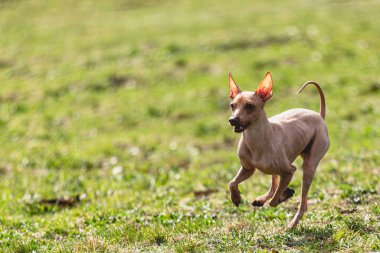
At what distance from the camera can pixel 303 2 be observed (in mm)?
39812

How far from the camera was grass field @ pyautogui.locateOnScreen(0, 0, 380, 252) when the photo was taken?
27.8ft

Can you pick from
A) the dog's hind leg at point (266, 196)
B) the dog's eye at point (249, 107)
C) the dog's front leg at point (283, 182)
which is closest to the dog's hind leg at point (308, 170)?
the dog's hind leg at point (266, 196)

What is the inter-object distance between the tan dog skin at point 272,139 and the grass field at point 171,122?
77cm

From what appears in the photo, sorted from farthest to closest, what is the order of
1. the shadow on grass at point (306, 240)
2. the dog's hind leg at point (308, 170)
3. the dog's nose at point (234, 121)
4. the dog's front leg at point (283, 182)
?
the dog's hind leg at point (308, 170) < the dog's front leg at point (283, 182) < the shadow on grass at point (306, 240) < the dog's nose at point (234, 121)

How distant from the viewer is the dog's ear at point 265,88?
716 centimetres

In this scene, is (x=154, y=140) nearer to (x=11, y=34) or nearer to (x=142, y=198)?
(x=142, y=198)

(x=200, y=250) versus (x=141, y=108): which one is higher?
(x=200, y=250)

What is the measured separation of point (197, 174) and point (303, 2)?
2863cm

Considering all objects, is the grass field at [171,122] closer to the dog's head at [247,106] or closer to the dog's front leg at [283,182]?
the dog's front leg at [283,182]

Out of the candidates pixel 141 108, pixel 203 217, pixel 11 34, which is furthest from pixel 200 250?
pixel 11 34

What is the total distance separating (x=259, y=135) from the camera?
7.22 m

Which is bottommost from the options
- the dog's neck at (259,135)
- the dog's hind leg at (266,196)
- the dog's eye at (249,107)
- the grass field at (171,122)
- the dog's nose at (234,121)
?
the grass field at (171,122)

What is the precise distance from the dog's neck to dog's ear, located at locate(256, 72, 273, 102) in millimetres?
204

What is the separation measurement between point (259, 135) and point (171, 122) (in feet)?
40.1
